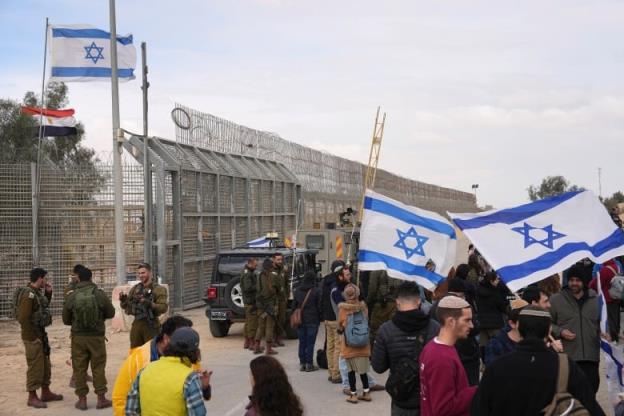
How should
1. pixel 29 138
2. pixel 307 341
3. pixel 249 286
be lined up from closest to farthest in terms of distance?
pixel 307 341 → pixel 249 286 → pixel 29 138

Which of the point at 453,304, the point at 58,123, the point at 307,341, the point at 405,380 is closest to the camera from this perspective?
the point at 453,304

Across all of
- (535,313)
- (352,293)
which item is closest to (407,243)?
(352,293)

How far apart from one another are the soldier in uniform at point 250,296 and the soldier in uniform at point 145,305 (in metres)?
4.09

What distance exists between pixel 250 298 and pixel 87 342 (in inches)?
180

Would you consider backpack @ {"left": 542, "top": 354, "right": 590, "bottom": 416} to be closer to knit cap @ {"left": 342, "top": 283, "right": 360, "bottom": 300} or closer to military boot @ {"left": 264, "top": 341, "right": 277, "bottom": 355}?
knit cap @ {"left": 342, "top": 283, "right": 360, "bottom": 300}

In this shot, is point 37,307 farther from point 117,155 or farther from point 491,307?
point 117,155

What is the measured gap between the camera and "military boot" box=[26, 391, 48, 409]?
9570mm

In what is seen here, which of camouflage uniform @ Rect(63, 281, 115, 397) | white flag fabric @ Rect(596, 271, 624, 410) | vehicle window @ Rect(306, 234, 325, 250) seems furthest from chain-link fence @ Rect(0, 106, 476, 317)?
white flag fabric @ Rect(596, 271, 624, 410)

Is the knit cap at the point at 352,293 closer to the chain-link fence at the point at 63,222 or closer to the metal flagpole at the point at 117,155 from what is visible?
the metal flagpole at the point at 117,155

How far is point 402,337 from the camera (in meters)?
5.58

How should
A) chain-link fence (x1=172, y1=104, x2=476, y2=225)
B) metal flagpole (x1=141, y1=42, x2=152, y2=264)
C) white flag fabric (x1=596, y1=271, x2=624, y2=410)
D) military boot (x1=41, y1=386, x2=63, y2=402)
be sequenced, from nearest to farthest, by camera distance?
white flag fabric (x1=596, y1=271, x2=624, y2=410), military boot (x1=41, y1=386, x2=63, y2=402), metal flagpole (x1=141, y1=42, x2=152, y2=264), chain-link fence (x1=172, y1=104, x2=476, y2=225)

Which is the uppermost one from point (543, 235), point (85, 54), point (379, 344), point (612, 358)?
point (85, 54)

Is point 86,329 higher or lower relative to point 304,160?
lower

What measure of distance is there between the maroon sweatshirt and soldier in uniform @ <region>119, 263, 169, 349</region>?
533cm
